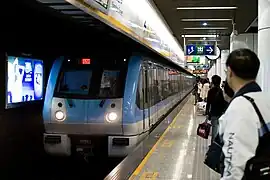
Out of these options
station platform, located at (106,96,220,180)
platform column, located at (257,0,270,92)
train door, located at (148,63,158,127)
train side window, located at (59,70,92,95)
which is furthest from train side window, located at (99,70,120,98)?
platform column, located at (257,0,270,92)

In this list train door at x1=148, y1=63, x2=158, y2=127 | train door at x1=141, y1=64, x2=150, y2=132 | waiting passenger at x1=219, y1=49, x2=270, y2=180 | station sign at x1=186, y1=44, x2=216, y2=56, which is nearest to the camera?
waiting passenger at x1=219, y1=49, x2=270, y2=180

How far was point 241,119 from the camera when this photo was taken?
239 centimetres

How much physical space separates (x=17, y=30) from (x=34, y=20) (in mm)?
887

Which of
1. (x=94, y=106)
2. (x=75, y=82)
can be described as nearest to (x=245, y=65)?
(x=94, y=106)

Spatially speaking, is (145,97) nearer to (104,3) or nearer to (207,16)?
(104,3)

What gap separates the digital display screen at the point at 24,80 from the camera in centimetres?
971

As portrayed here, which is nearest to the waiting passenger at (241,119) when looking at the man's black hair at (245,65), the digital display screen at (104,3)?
the man's black hair at (245,65)

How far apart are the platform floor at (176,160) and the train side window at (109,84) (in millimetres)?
1465

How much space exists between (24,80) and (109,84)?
8.44ft

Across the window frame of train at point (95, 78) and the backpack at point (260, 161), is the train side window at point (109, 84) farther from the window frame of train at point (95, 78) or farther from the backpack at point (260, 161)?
the backpack at point (260, 161)

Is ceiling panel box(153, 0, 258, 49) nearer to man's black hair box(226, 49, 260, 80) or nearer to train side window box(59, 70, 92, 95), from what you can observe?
train side window box(59, 70, 92, 95)

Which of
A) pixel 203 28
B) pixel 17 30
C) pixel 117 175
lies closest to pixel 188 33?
pixel 203 28

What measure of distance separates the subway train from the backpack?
Result: 20.7 feet

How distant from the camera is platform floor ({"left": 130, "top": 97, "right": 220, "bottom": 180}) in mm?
6266
